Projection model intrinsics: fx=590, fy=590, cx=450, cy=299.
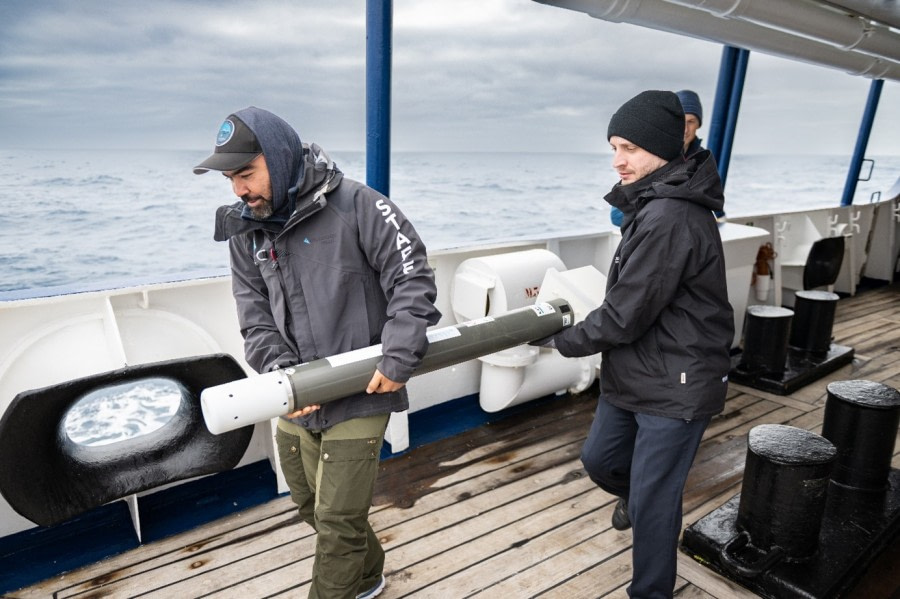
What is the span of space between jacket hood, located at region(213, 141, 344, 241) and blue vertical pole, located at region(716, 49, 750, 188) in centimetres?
429

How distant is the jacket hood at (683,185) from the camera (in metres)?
1.60

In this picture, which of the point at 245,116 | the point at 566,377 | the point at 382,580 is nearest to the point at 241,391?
the point at 245,116

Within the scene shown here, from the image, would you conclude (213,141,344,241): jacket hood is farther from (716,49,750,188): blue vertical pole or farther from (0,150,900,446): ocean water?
(716,49,750,188): blue vertical pole

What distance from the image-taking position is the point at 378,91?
9.02ft

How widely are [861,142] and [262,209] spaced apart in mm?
7902

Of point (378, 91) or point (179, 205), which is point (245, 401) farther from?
point (179, 205)

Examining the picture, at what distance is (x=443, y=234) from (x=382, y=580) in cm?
1933

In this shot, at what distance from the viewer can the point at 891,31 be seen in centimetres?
499

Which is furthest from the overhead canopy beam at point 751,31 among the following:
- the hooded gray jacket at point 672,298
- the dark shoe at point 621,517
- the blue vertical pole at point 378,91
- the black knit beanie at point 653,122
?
the dark shoe at point 621,517

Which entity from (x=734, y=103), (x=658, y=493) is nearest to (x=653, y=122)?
(x=658, y=493)

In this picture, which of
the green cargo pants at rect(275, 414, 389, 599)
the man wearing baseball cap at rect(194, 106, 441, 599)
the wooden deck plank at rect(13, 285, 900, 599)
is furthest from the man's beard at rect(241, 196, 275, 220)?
the wooden deck plank at rect(13, 285, 900, 599)

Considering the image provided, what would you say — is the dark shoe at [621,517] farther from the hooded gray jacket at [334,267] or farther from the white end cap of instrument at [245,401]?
the white end cap of instrument at [245,401]

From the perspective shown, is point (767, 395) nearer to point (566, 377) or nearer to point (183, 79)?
point (566, 377)

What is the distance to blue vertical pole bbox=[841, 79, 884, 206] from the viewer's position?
6871 mm
